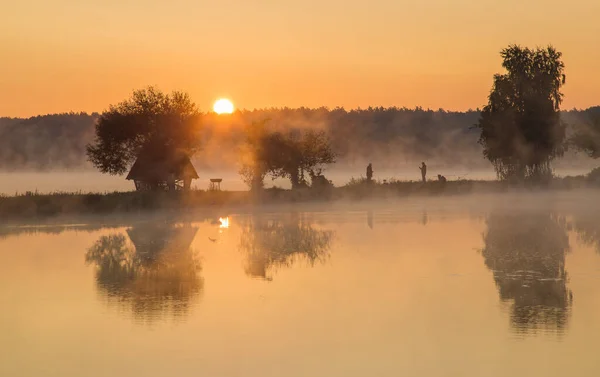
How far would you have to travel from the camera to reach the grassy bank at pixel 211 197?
56.3 m

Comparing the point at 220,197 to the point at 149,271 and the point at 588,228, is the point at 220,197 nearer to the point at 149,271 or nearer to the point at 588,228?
the point at 588,228

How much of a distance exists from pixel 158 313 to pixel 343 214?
34369 millimetres

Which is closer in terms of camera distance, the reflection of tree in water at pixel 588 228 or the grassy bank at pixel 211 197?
the reflection of tree in water at pixel 588 228

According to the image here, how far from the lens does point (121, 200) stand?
59562mm

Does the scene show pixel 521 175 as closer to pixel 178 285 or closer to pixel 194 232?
pixel 194 232

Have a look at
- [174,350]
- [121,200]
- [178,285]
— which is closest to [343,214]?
[121,200]

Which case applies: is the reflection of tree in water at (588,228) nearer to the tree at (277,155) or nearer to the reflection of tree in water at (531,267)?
the reflection of tree in water at (531,267)

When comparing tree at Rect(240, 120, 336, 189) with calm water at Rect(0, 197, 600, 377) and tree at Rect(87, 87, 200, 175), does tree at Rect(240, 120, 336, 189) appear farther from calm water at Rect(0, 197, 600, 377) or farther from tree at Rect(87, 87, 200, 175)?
calm water at Rect(0, 197, 600, 377)

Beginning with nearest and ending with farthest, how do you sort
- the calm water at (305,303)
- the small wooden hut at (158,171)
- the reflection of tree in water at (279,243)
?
the calm water at (305,303), the reflection of tree in water at (279,243), the small wooden hut at (158,171)

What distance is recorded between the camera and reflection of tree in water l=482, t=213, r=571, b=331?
21.4 meters

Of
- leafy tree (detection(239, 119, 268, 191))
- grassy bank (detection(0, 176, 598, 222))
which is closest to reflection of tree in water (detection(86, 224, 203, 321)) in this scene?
grassy bank (detection(0, 176, 598, 222))

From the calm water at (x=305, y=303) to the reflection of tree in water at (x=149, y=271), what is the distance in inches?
3.5

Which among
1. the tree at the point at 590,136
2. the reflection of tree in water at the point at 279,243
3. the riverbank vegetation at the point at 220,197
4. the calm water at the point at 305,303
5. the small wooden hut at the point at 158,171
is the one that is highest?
the tree at the point at 590,136

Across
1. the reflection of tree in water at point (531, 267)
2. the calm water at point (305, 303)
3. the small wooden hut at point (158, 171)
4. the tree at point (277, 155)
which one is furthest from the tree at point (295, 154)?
the calm water at point (305, 303)
